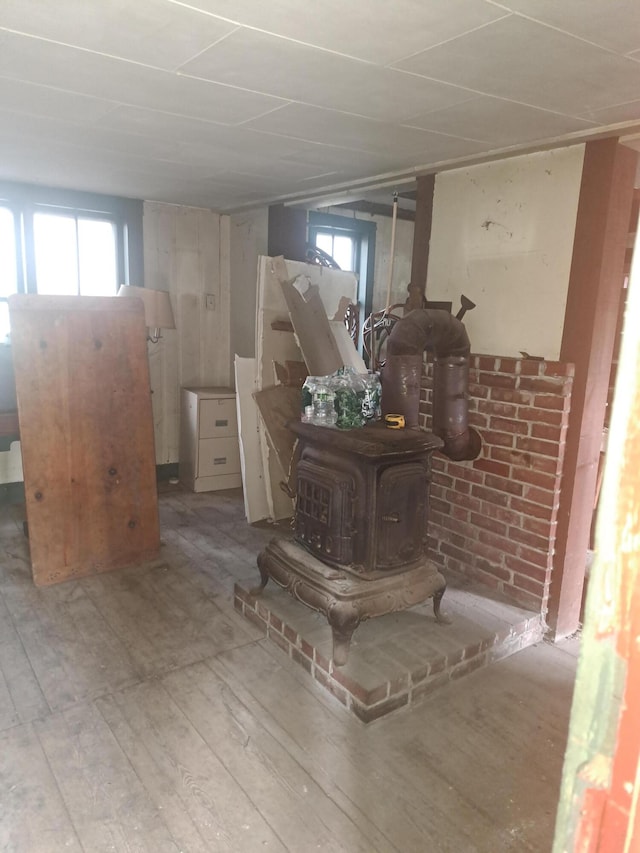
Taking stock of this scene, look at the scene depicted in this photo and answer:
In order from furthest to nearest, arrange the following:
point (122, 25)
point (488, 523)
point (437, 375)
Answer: point (488, 523), point (437, 375), point (122, 25)

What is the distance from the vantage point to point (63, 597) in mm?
3020

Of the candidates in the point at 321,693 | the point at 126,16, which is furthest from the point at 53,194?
the point at 321,693

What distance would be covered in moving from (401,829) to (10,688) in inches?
61.0

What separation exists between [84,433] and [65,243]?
1.90m

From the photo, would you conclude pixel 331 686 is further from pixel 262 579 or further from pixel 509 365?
pixel 509 365

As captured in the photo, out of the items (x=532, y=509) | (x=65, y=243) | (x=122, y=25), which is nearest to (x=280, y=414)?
(x=532, y=509)

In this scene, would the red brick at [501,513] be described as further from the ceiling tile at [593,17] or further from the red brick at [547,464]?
the ceiling tile at [593,17]

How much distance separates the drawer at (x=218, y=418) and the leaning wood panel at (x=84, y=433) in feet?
3.75

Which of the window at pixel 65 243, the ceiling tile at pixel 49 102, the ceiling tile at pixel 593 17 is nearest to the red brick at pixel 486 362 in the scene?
the ceiling tile at pixel 593 17

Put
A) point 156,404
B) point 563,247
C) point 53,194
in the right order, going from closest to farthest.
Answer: point 563,247
point 53,194
point 156,404

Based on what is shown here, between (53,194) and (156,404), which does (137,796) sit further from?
(53,194)

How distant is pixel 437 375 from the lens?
286 cm

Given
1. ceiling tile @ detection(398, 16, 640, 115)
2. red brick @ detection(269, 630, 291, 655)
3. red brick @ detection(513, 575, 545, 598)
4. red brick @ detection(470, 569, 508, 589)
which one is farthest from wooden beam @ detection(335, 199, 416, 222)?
red brick @ detection(269, 630, 291, 655)

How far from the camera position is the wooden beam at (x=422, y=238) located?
10.3 ft
